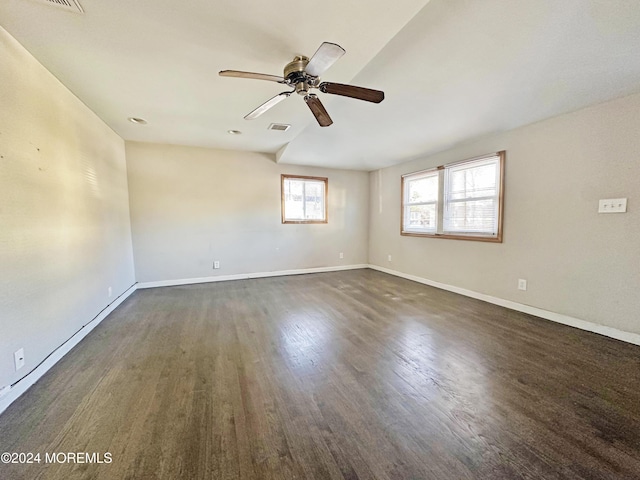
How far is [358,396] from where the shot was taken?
1.70m

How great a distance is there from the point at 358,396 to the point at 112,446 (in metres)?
1.39

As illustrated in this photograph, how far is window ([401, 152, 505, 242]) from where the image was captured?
3580 mm

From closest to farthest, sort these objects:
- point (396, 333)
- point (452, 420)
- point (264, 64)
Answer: point (452, 420), point (264, 64), point (396, 333)

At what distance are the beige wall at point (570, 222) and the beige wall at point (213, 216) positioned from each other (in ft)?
10.4

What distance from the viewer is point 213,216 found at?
15.7ft

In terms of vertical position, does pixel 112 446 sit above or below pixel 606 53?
below

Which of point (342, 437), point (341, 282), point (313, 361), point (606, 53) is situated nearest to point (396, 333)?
point (313, 361)

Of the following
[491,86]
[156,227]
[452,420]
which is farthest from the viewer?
[156,227]

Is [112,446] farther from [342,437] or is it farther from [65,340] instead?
[65,340]

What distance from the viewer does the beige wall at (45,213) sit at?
5.59 ft

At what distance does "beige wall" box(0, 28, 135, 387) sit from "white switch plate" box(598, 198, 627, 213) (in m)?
5.02

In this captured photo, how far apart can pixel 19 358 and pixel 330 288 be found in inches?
137

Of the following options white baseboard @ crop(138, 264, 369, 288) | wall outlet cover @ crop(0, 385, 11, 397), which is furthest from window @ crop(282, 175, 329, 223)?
wall outlet cover @ crop(0, 385, 11, 397)

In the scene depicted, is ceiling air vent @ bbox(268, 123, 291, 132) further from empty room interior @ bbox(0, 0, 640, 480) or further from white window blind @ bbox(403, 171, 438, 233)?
white window blind @ bbox(403, 171, 438, 233)
